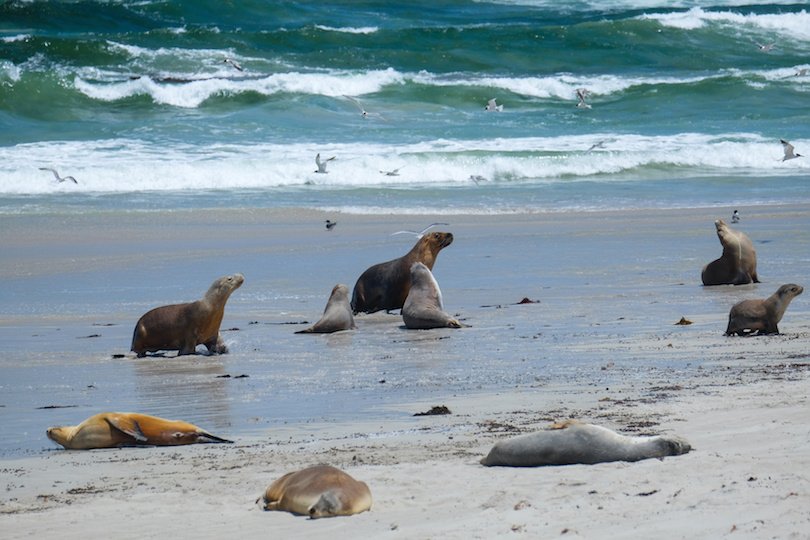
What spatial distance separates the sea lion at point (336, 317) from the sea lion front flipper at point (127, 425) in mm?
3696

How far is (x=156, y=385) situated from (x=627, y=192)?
13663 mm

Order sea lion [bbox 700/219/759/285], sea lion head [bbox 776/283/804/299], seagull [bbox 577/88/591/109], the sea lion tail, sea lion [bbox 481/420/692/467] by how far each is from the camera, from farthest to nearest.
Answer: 1. seagull [bbox 577/88/591/109]
2. sea lion [bbox 700/219/759/285]
3. sea lion head [bbox 776/283/804/299]
4. the sea lion tail
5. sea lion [bbox 481/420/692/467]

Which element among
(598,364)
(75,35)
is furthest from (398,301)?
(75,35)

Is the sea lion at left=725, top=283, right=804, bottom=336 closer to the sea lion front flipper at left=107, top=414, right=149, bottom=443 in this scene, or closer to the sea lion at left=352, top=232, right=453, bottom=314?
the sea lion at left=352, top=232, right=453, bottom=314

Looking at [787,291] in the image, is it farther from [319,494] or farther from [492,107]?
[492,107]

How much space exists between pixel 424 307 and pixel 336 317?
658 mm

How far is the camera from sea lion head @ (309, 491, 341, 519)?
14.9ft

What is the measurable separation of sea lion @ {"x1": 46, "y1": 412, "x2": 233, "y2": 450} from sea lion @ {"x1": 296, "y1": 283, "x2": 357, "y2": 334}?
12.0ft

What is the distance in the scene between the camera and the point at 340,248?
47.8 feet

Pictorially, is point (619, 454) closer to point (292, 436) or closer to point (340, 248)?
point (292, 436)

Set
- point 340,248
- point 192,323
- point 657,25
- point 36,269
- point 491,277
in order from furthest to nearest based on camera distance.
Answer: point 657,25 < point 340,248 < point 36,269 < point 491,277 < point 192,323

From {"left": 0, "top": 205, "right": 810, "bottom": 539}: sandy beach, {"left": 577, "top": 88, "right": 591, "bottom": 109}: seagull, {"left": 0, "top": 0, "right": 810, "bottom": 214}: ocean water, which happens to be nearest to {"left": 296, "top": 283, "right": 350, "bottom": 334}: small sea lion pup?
{"left": 0, "top": 205, "right": 810, "bottom": 539}: sandy beach

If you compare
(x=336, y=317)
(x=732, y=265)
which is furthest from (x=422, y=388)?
(x=732, y=265)

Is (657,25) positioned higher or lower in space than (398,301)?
higher
